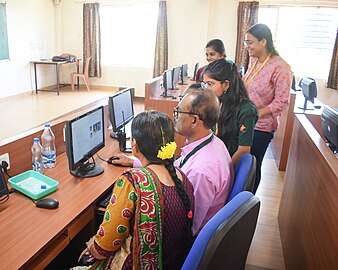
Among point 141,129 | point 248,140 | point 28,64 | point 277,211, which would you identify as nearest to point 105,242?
point 141,129

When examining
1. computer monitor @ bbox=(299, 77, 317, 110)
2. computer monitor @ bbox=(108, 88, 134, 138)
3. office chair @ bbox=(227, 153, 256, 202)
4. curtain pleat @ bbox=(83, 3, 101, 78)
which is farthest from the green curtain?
office chair @ bbox=(227, 153, 256, 202)

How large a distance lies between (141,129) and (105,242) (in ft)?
1.38

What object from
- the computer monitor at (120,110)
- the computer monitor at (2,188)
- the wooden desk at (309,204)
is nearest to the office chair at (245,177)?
the wooden desk at (309,204)

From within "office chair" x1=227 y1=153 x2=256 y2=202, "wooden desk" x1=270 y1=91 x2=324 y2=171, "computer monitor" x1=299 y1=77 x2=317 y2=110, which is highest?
"computer monitor" x1=299 y1=77 x2=317 y2=110

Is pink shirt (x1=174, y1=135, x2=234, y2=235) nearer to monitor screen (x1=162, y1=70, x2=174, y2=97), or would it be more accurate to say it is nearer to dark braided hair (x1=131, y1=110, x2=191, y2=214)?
dark braided hair (x1=131, y1=110, x2=191, y2=214)

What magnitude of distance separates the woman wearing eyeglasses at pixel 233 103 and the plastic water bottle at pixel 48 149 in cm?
97

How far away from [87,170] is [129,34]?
654 cm

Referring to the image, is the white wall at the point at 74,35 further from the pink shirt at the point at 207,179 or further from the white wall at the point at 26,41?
the pink shirt at the point at 207,179

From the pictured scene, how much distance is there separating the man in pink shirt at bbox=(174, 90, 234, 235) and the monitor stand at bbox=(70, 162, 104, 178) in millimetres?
594

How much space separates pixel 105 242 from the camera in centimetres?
113

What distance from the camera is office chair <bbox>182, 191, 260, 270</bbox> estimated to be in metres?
0.83

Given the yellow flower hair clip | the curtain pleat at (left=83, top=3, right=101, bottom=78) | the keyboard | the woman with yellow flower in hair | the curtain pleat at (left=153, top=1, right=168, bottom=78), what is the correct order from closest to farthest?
the woman with yellow flower in hair < the yellow flower hair clip < the keyboard < the curtain pleat at (left=153, top=1, right=168, bottom=78) < the curtain pleat at (left=83, top=3, right=101, bottom=78)

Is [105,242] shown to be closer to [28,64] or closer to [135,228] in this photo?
[135,228]

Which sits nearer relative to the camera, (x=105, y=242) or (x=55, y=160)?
(x=105, y=242)
